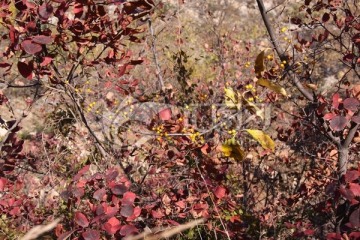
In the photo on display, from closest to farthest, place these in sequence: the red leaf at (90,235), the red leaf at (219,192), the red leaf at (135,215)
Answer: the red leaf at (90,235) → the red leaf at (135,215) → the red leaf at (219,192)

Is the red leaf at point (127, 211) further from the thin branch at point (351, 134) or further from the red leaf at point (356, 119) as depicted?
the thin branch at point (351, 134)

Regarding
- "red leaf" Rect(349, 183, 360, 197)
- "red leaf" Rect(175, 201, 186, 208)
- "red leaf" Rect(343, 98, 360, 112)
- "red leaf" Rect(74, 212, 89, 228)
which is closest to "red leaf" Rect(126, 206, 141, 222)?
"red leaf" Rect(74, 212, 89, 228)

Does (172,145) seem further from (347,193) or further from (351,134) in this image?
(347,193)

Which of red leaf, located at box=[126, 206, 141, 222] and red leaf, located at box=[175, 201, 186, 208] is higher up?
red leaf, located at box=[126, 206, 141, 222]

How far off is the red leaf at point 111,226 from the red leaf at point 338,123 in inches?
53.8

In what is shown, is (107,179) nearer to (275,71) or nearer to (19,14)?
(19,14)

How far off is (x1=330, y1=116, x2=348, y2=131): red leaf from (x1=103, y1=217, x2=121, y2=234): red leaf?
4.48 feet

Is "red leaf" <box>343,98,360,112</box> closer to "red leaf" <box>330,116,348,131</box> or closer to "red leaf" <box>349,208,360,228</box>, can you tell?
"red leaf" <box>330,116,348,131</box>

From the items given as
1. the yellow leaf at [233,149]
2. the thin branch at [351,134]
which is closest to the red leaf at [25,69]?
the yellow leaf at [233,149]

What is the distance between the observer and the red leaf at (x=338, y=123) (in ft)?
6.80

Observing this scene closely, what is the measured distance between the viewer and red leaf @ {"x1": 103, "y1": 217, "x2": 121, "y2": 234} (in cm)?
209

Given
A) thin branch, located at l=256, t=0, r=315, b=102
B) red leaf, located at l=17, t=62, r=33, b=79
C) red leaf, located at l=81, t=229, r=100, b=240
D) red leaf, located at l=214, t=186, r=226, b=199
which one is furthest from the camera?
red leaf, located at l=214, t=186, r=226, b=199

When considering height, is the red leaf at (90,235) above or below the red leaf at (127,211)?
below

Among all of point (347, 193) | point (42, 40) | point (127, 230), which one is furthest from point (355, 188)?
point (42, 40)
